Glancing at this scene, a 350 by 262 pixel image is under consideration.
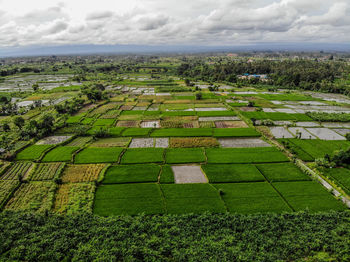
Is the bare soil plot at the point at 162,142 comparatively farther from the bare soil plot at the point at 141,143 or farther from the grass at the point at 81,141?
the grass at the point at 81,141

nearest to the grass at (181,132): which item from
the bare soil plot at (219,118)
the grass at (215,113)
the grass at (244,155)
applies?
the grass at (244,155)

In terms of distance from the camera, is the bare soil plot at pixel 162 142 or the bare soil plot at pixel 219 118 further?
the bare soil plot at pixel 219 118

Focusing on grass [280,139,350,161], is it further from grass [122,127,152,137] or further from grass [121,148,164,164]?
grass [122,127,152,137]

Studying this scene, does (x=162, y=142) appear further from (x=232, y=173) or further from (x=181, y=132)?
(x=232, y=173)

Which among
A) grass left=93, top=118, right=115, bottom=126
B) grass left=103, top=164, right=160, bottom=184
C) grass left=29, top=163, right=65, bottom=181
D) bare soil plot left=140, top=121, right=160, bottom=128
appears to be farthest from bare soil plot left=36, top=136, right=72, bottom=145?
grass left=103, top=164, right=160, bottom=184

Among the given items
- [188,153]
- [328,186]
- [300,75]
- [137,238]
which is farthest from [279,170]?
[300,75]

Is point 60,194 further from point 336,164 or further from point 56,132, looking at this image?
point 336,164

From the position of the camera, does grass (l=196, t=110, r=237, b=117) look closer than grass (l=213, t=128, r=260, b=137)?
No
